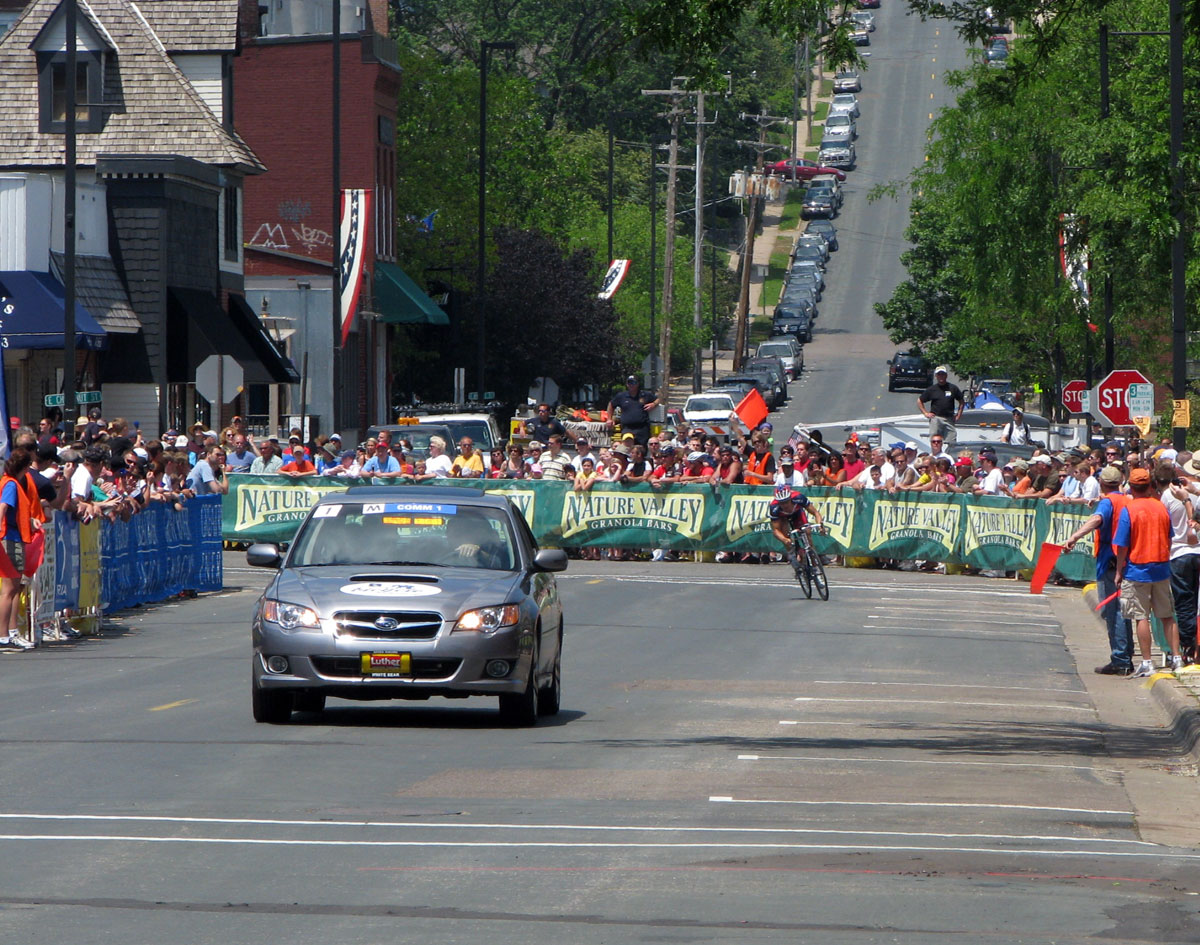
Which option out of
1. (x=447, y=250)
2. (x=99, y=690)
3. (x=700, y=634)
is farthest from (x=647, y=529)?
(x=447, y=250)

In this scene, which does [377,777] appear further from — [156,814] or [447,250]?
[447,250]

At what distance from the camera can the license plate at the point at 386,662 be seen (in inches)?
514

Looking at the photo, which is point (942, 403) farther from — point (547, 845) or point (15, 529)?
point (547, 845)

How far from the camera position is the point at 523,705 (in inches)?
543

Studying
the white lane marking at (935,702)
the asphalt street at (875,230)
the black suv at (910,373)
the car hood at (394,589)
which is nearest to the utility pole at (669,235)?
the asphalt street at (875,230)

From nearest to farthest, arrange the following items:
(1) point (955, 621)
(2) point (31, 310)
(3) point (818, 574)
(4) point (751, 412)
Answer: (1) point (955, 621) → (3) point (818, 574) → (2) point (31, 310) → (4) point (751, 412)

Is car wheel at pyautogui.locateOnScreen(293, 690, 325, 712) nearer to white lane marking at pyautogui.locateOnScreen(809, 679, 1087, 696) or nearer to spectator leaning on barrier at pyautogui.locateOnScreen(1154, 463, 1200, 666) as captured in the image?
white lane marking at pyautogui.locateOnScreen(809, 679, 1087, 696)

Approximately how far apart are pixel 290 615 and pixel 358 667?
55 cm

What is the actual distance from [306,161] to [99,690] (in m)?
42.9

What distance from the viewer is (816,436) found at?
36656 millimetres

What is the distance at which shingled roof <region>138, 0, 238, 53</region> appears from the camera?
47312 millimetres

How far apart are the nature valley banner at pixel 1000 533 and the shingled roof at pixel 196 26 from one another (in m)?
22.5

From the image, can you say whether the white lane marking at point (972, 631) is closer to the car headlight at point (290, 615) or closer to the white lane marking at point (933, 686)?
the white lane marking at point (933, 686)

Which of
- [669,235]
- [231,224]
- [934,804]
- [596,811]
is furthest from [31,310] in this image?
[669,235]
